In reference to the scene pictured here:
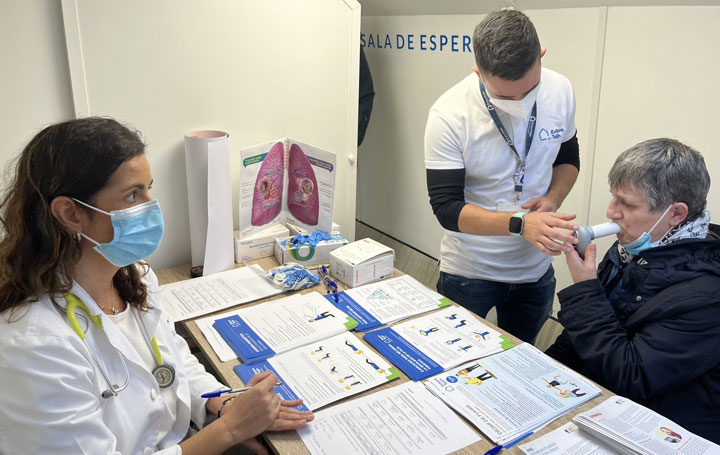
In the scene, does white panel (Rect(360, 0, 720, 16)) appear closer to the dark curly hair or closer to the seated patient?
the seated patient

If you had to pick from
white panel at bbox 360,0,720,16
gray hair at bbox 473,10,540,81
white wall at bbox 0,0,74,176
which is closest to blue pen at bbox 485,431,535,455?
gray hair at bbox 473,10,540,81

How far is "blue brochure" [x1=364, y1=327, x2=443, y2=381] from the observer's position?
1.48 meters

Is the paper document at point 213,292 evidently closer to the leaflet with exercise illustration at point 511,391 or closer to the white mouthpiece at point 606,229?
the leaflet with exercise illustration at point 511,391

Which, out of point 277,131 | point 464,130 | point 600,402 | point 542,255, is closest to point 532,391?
point 600,402

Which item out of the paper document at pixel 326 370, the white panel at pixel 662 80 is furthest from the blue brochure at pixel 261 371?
the white panel at pixel 662 80

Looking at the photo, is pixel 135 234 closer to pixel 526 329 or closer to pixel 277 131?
pixel 277 131

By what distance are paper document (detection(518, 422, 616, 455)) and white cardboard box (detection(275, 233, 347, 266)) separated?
3.63 ft

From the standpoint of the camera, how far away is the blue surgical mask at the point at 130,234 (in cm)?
119

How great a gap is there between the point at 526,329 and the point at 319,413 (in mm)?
1022

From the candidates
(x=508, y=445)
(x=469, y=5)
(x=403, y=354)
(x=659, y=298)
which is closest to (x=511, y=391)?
(x=508, y=445)

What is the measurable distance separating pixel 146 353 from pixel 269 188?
1059mm

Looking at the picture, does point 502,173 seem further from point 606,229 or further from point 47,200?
point 47,200

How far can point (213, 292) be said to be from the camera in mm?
1911

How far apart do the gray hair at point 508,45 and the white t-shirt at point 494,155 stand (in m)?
0.20
